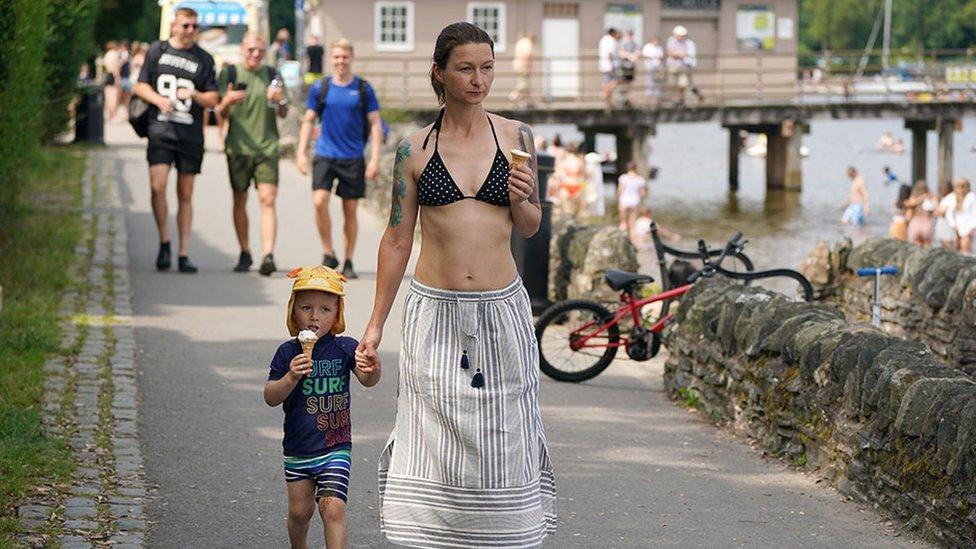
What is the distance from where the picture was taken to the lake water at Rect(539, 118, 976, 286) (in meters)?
34.8

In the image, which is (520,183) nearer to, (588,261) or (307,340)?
(307,340)

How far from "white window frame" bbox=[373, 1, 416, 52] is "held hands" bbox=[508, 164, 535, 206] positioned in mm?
43475

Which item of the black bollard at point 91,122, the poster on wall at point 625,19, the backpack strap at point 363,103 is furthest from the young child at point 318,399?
the poster on wall at point 625,19

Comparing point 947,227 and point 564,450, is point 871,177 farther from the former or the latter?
point 564,450

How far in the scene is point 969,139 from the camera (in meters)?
81.4

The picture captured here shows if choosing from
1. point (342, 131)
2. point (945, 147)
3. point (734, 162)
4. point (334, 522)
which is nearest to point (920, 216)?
point (342, 131)

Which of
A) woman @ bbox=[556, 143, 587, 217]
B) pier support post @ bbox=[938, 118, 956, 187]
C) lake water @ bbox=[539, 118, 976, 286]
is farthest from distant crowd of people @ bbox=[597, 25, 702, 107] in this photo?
woman @ bbox=[556, 143, 587, 217]

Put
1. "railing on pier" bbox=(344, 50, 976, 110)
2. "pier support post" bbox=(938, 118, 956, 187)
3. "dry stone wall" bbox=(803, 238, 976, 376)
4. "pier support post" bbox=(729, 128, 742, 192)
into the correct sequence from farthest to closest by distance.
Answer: "pier support post" bbox=(729, 128, 742, 192) → "pier support post" bbox=(938, 118, 956, 187) → "railing on pier" bbox=(344, 50, 976, 110) → "dry stone wall" bbox=(803, 238, 976, 376)

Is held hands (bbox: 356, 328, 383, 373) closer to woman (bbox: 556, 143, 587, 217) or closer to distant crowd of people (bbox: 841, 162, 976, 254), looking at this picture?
distant crowd of people (bbox: 841, 162, 976, 254)

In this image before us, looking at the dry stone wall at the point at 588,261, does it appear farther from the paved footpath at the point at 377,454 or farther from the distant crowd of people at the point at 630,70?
the distant crowd of people at the point at 630,70

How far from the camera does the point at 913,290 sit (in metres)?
13.0

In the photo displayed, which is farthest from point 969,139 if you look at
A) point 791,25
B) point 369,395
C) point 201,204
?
point 369,395

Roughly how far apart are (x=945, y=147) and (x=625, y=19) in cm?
945

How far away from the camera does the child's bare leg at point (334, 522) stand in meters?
6.04
